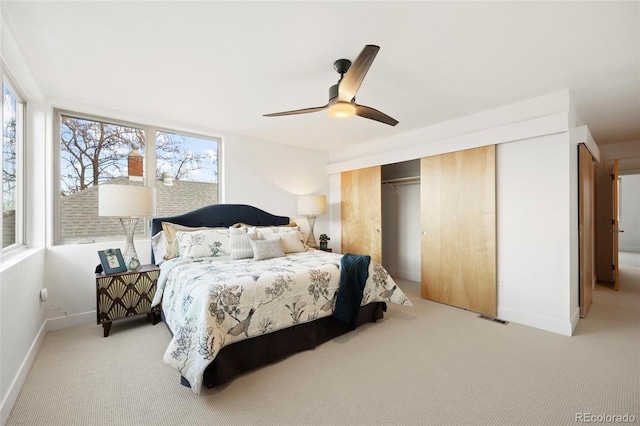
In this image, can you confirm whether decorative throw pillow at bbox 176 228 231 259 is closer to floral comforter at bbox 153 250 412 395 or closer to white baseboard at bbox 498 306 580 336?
floral comforter at bbox 153 250 412 395

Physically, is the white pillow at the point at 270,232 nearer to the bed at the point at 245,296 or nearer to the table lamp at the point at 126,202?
the bed at the point at 245,296

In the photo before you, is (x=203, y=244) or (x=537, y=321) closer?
(x=537, y=321)

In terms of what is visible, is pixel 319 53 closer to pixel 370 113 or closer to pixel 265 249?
pixel 370 113

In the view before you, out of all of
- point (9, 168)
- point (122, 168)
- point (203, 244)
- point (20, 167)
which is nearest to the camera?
point (9, 168)

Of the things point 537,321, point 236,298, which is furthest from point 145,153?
point 537,321

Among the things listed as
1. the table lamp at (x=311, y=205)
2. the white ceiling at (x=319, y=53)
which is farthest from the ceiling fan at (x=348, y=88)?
the table lamp at (x=311, y=205)

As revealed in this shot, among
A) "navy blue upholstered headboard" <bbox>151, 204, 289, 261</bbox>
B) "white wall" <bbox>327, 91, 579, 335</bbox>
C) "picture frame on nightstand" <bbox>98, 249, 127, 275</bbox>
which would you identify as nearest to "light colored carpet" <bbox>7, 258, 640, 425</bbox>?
"white wall" <bbox>327, 91, 579, 335</bbox>

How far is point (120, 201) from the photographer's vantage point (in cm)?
281

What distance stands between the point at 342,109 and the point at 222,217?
2.46 metres

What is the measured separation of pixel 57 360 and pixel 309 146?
4.11 meters

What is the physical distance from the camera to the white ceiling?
1745mm

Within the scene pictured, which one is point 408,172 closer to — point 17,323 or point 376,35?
point 376,35

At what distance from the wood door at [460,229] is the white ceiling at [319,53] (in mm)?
730

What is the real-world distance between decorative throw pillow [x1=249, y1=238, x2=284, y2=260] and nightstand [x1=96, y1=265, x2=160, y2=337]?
103 centimetres
